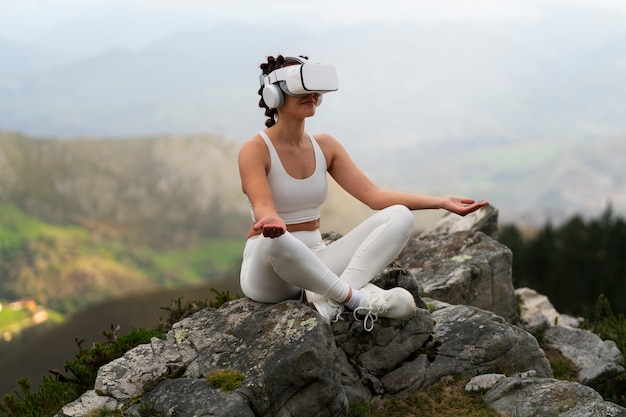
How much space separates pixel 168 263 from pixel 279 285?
17421cm

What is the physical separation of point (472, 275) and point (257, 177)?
4.79 meters

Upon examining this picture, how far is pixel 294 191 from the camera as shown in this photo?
7902 millimetres

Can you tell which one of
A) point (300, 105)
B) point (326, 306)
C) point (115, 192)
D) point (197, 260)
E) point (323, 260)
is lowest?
point (197, 260)

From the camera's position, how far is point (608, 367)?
10242 millimetres

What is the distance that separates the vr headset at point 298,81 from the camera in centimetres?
764

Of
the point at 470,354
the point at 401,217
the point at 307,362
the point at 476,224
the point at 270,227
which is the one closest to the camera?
the point at 270,227

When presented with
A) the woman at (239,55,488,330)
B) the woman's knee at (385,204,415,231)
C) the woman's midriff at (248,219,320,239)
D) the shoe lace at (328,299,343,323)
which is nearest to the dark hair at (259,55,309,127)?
the woman at (239,55,488,330)

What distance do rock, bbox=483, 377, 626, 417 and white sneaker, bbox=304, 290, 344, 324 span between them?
1846mm

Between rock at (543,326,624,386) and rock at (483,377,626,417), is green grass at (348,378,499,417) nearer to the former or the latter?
rock at (483,377,626,417)

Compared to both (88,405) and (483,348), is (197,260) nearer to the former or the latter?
(483,348)

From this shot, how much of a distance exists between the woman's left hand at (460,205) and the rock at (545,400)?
6.21 feet

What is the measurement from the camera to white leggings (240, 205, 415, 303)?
7028 mm

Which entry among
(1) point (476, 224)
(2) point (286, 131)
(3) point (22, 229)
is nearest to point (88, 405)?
(2) point (286, 131)

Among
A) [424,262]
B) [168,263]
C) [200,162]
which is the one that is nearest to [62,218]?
[168,263]
